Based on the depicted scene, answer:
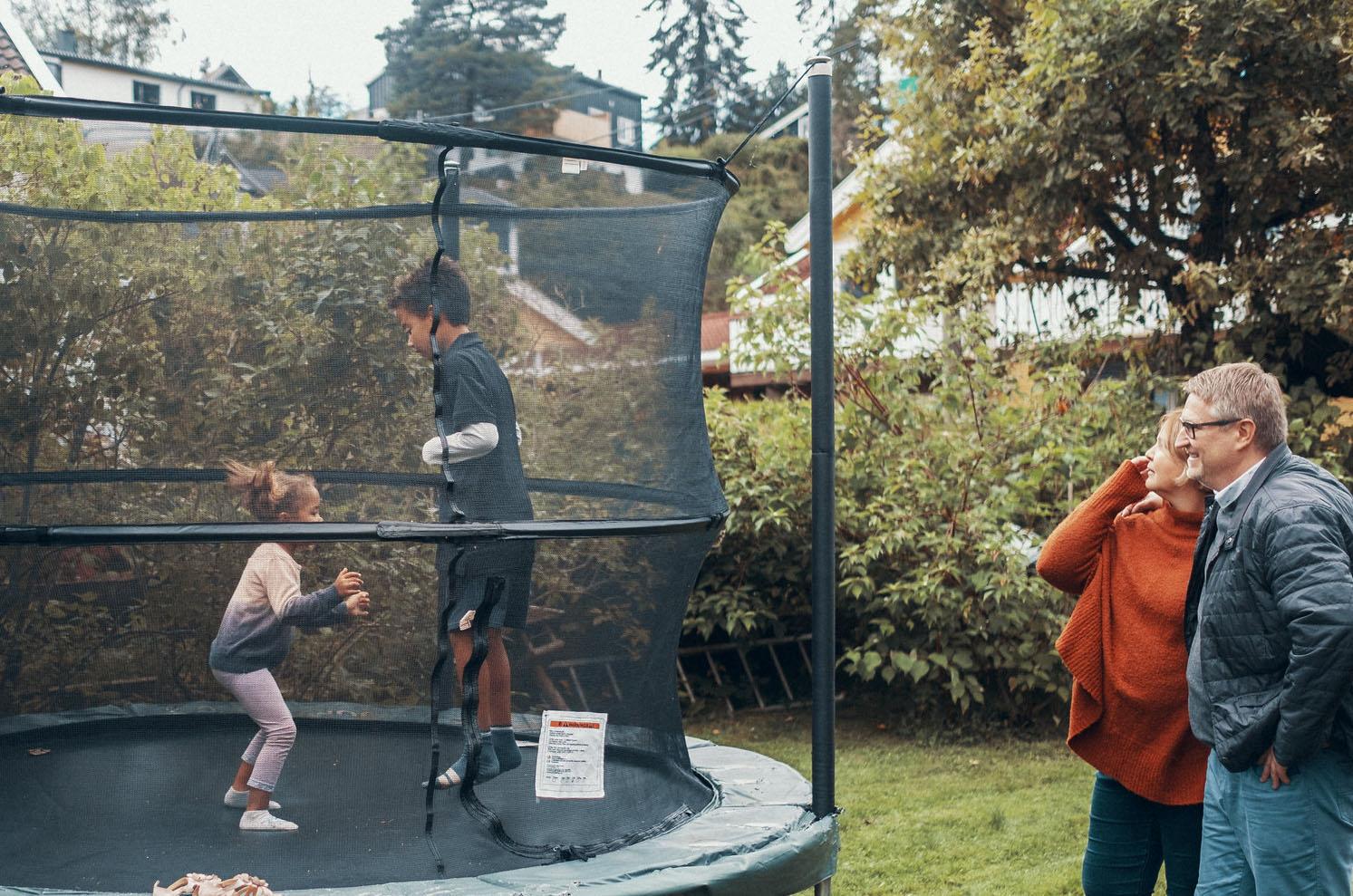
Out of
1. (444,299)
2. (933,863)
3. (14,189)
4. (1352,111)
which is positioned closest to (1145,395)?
(1352,111)

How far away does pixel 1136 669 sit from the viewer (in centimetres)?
242

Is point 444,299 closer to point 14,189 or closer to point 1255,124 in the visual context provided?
point 14,189

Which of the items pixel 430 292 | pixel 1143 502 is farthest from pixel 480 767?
pixel 1143 502

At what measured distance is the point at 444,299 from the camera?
8.13 ft

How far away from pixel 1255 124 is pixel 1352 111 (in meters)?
0.42

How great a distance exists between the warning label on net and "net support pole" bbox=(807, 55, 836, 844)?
1.65ft

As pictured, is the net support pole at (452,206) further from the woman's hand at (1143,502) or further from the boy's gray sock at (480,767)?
the woman's hand at (1143,502)

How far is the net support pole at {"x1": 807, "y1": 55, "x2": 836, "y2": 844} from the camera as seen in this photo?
8.69 feet


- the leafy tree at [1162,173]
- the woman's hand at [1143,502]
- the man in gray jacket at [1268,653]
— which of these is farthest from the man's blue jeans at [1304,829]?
the leafy tree at [1162,173]

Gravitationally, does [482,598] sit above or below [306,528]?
below

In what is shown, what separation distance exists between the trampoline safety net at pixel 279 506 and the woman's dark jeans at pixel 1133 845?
956 millimetres

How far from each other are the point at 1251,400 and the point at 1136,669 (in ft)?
1.99

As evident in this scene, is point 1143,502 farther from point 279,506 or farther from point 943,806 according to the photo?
Result: point 943,806

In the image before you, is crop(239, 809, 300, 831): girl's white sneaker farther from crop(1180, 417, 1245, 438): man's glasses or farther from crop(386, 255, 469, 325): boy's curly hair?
crop(1180, 417, 1245, 438): man's glasses
